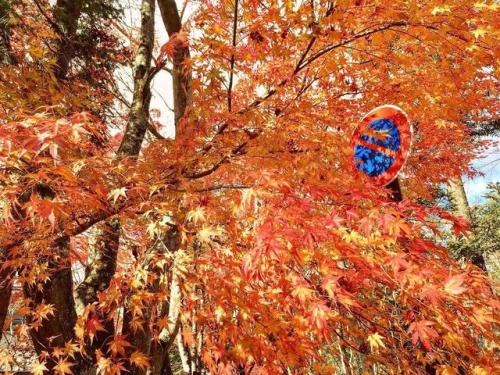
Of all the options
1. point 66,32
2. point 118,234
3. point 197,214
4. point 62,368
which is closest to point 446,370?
A: point 197,214

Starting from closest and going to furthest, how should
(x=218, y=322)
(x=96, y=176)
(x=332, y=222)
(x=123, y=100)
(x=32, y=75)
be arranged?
(x=332, y=222)
(x=96, y=176)
(x=218, y=322)
(x=32, y=75)
(x=123, y=100)

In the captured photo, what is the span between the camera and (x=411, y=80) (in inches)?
Answer: 206

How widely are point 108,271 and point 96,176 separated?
1.74 metres

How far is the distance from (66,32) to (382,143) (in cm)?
477

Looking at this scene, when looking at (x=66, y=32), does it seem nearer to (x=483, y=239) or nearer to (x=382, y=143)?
(x=382, y=143)

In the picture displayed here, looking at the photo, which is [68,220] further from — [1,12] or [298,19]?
[298,19]

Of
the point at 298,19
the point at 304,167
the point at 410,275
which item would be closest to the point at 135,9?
the point at 298,19

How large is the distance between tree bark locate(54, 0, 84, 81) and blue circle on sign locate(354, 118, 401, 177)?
14.5ft

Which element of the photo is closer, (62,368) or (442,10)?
(442,10)

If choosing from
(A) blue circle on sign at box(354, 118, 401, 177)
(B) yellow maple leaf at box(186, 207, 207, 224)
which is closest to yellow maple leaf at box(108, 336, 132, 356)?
(B) yellow maple leaf at box(186, 207, 207, 224)

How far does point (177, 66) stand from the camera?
500cm

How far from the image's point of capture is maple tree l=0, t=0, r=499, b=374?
2.73m

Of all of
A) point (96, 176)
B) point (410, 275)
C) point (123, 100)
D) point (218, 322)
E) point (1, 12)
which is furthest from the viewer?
point (123, 100)

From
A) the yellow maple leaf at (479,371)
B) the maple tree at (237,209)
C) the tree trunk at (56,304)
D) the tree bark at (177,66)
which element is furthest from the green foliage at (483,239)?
the tree trunk at (56,304)
